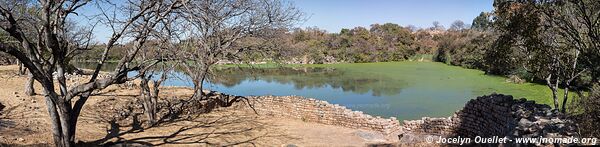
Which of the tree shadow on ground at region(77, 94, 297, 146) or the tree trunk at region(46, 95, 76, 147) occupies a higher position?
the tree trunk at region(46, 95, 76, 147)

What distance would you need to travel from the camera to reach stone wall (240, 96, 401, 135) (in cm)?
1154

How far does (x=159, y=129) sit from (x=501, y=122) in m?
7.45

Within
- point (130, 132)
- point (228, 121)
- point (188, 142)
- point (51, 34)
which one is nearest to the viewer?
point (51, 34)

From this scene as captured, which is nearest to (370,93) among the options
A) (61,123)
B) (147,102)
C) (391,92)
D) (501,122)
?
(391,92)

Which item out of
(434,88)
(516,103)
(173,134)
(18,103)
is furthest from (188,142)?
(434,88)

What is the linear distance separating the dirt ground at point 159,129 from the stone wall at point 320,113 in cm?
39

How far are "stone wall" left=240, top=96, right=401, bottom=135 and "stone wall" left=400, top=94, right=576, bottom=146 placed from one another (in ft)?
1.95

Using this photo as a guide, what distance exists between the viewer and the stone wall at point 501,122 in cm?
594

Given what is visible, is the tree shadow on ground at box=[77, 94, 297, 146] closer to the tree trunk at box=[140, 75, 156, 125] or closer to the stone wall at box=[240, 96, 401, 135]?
the tree trunk at box=[140, 75, 156, 125]

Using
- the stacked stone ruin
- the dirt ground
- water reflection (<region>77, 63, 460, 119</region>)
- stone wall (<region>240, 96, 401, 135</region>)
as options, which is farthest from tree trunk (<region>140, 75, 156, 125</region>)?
stone wall (<region>240, 96, 401, 135</region>)

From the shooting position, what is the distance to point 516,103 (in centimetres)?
824

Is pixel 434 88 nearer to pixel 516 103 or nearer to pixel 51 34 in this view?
pixel 516 103

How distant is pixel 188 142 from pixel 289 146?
83.9 inches

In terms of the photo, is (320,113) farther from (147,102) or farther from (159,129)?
(147,102)
